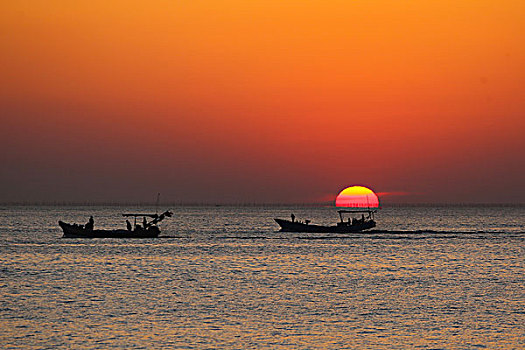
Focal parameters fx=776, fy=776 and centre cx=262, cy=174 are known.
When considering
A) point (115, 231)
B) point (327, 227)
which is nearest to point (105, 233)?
point (115, 231)

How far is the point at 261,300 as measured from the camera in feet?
155

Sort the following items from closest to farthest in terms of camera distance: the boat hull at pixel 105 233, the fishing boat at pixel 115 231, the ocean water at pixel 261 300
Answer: the ocean water at pixel 261 300, the boat hull at pixel 105 233, the fishing boat at pixel 115 231

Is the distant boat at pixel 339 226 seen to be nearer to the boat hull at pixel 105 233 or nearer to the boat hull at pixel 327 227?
the boat hull at pixel 327 227

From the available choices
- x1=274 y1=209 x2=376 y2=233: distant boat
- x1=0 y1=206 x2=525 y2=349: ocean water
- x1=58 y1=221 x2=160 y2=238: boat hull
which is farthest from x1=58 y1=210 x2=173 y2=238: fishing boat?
x1=274 y1=209 x2=376 y2=233: distant boat

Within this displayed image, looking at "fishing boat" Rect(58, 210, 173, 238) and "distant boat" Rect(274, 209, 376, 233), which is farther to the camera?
"distant boat" Rect(274, 209, 376, 233)

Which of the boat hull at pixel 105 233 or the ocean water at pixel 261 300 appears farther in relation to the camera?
the boat hull at pixel 105 233

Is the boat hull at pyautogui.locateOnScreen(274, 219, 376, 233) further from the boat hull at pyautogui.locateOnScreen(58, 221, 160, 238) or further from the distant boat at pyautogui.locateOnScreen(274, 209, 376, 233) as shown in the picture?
the boat hull at pyautogui.locateOnScreen(58, 221, 160, 238)

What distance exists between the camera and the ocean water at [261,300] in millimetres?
34969

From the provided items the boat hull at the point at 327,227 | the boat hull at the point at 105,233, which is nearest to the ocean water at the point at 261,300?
the boat hull at the point at 105,233

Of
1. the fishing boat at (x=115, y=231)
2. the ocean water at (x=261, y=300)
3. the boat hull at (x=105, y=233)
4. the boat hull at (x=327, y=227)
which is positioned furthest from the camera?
the boat hull at (x=327, y=227)

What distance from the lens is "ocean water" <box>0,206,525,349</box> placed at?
115 feet

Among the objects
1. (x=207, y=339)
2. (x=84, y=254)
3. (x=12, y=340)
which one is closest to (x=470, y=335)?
(x=207, y=339)

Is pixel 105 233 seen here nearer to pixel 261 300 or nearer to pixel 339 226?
pixel 339 226

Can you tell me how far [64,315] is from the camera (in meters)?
40.9
